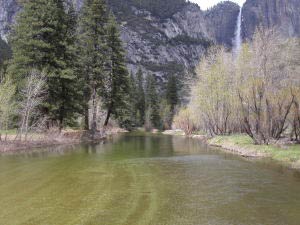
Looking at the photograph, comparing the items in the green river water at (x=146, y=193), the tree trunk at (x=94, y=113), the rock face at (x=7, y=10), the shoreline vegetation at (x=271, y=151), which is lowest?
the green river water at (x=146, y=193)

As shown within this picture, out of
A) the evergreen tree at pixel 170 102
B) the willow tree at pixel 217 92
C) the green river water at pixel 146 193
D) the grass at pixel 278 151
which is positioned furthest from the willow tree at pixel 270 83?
the evergreen tree at pixel 170 102

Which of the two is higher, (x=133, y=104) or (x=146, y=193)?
(x=133, y=104)

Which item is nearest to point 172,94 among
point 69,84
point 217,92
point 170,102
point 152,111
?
point 170,102

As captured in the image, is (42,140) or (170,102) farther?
(170,102)

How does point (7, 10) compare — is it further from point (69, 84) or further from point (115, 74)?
point (69, 84)

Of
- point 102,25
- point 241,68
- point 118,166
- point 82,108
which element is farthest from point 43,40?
point 118,166

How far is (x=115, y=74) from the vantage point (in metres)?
60.3

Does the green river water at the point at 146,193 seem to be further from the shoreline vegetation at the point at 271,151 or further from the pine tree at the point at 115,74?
the pine tree at the point at 115,74

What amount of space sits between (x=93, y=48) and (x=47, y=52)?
1103cm

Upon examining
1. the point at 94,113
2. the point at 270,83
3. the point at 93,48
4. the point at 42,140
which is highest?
the point at 93,48

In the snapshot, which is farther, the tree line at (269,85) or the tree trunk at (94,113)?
the tree trunk at (94,113)

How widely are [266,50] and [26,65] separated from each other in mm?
25002

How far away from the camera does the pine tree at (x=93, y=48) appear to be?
52.3 m

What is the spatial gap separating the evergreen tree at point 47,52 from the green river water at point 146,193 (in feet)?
59.7
